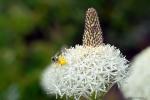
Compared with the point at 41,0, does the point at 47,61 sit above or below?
below

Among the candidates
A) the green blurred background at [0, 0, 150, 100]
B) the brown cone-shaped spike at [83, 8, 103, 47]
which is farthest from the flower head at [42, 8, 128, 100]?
the green blurred background at [0, 0, 150, 100]

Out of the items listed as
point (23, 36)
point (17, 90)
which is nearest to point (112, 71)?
point (17, 90)

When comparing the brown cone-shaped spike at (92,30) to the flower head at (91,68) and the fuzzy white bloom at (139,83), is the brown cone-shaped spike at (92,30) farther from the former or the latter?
the fuzzy white bloom at (139,83)

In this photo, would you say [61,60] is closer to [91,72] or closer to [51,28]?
[91,72]

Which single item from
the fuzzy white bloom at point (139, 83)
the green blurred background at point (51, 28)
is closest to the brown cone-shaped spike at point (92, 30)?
the fuzzy white bloom at point (139, 83)

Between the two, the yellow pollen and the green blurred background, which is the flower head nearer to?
the yellow pollen

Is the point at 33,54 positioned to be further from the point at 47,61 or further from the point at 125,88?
the point at 125,88
